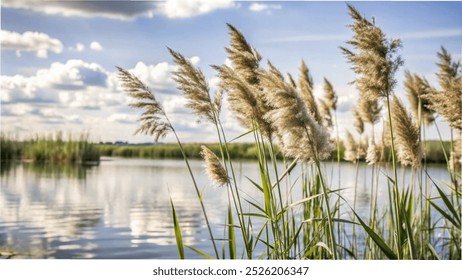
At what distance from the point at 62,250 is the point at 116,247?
64cm

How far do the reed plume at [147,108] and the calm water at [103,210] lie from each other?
1624mm

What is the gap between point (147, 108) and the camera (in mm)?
2852

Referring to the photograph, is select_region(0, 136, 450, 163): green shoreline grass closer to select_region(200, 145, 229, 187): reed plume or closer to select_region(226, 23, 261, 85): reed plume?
select_region(226, 23, 261, 85): reed plume

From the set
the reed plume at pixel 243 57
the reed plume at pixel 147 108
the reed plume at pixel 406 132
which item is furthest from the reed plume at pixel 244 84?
the reed plume at pixel 406 132

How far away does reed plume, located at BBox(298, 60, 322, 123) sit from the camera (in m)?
3.29

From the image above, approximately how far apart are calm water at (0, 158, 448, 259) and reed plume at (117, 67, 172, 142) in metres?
1.62

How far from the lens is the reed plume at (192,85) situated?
278 cm

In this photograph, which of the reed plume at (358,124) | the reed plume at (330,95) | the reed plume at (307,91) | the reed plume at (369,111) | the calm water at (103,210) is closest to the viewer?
the reed plume at (307,91)

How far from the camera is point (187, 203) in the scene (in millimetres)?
10031

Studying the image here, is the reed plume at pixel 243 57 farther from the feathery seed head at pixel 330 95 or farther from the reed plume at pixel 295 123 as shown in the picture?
the feathery seed head at pixel 330 95

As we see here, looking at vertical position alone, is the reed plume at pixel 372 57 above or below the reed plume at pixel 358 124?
above

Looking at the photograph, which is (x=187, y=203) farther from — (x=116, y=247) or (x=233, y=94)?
(x=233, y=94)

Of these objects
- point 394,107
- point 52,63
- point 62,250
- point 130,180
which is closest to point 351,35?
point 394,107

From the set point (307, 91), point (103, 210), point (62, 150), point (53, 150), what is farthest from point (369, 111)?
point (62, 150)
